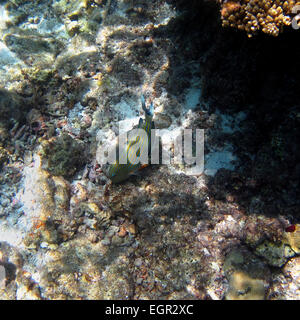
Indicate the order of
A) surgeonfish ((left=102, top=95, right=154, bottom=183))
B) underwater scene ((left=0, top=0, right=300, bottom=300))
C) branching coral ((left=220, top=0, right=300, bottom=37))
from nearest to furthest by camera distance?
branching coral ((left=220, top=0, right=300, bottom=37)) < underwater scene ((left=0, top=0, right=300, bottom=300)) < surgeonfish ((left=102, top=95, right=154, bottom=183))

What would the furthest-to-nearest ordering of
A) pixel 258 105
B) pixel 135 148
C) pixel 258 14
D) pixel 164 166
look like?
pixel 164 166 → pixel 258 105 → pixel 135 148 → pixel 258 14

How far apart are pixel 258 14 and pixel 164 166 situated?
2.90 m

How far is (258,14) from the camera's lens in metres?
2.97

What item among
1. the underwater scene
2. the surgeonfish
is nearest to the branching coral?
the underwater scene

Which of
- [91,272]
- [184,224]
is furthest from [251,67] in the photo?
[91,272]

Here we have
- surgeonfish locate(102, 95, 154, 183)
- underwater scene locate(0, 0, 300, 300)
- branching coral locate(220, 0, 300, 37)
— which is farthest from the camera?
surgeonfish locate(102, 95, 154, 183)

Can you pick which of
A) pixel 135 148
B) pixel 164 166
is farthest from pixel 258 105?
pixel 135 148

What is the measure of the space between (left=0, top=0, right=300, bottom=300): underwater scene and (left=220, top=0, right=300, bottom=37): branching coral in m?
0.01

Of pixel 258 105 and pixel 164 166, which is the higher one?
pixel 258 105

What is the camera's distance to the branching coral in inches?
113

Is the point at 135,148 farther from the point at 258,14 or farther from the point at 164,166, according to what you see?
the point at 258,14

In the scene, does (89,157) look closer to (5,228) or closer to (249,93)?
(5,228)

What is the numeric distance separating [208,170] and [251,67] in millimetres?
2073

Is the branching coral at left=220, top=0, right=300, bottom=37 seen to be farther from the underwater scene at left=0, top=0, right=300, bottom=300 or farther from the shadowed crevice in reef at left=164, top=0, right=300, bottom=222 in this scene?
the shadowed crevice in reef at left=164, top=0, right=300, bottom=222
